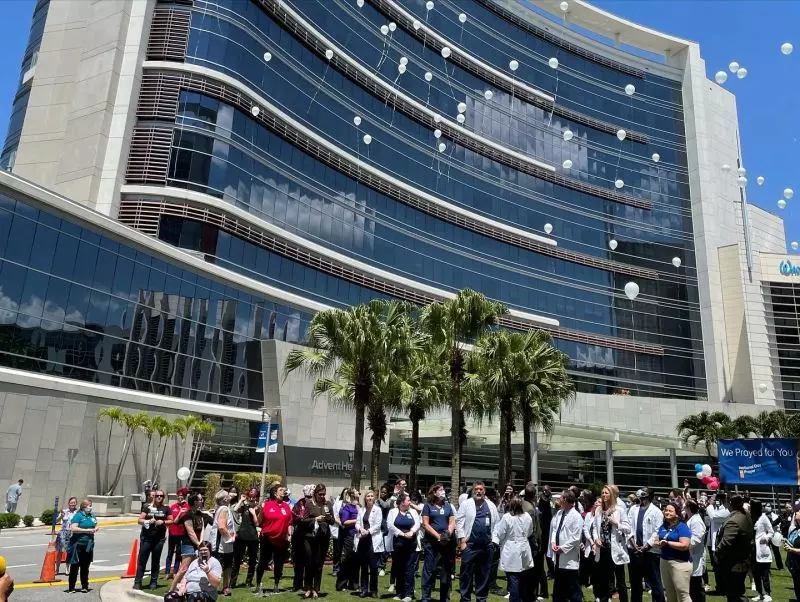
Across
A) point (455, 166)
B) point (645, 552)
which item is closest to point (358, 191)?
point (455, 166)

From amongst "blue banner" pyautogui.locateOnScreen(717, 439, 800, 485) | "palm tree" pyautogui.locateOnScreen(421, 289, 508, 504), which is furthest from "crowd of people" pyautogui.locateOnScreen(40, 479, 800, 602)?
"palm tree" pyautogui.locateOnScreen(421, 289, 508, 504)

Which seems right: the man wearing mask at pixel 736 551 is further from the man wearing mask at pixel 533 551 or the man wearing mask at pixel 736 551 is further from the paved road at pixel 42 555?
the paved road at pixel 42 555

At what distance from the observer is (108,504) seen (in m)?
28.8

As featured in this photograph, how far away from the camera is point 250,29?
41.2m

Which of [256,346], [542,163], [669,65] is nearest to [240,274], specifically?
[256,346]

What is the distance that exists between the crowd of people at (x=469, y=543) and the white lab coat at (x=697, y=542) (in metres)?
0.02

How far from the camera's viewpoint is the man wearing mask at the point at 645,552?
1071 centimetres

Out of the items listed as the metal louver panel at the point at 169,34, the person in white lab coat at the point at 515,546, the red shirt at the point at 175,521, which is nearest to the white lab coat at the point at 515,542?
the person in white lab coat at the point at 515,546

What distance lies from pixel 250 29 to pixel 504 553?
3880 cm

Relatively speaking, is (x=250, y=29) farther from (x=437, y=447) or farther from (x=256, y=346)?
(x=437, y=447)

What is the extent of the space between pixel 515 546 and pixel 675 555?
2273 mm

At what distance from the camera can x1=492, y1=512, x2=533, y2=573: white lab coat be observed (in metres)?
10.1

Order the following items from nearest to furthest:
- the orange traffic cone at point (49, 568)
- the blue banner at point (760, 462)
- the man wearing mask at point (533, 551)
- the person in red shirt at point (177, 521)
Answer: the man wearing mask at point (533, 551) < the person in red shirt at point (177, 521) < the orange traffic cone at point (49, 568) < the blue banner at point (760, 462)

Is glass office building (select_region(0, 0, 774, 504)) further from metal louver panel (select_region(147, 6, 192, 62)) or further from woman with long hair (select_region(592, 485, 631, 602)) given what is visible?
woman with long hair (select_region(592, 485, 631, 602))
